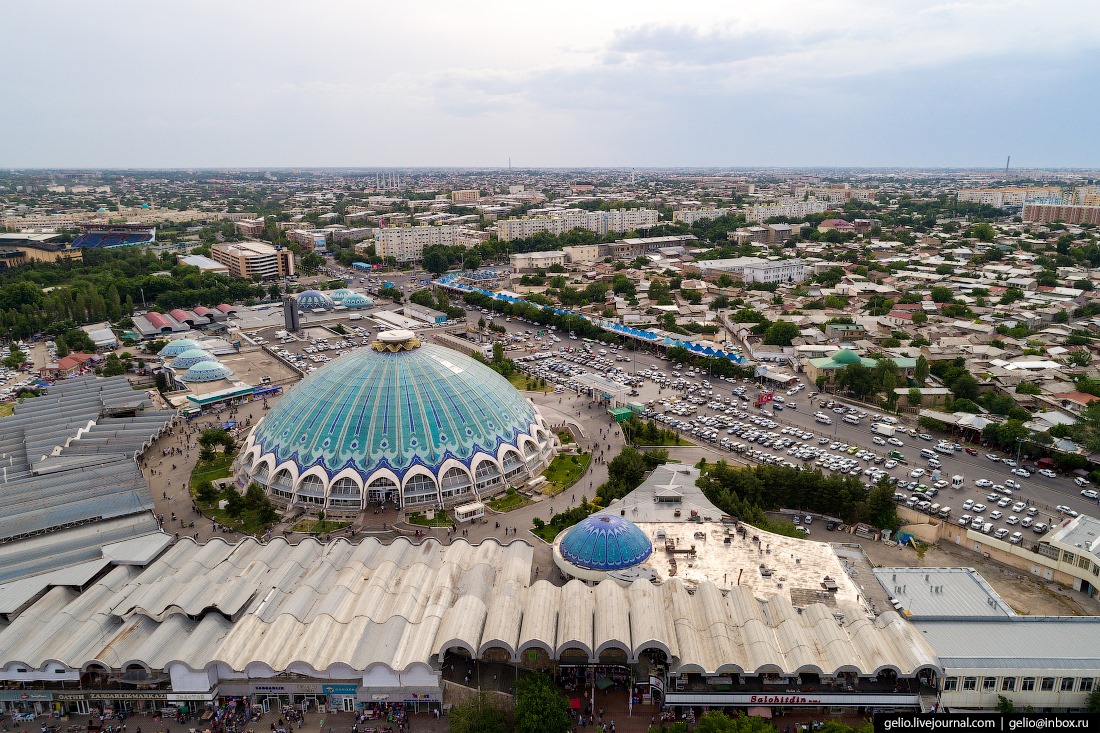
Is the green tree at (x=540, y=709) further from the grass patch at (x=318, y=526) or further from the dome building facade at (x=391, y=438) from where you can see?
the grass patch at (x=318, y=526)

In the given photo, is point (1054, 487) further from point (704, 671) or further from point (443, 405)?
point (443, 405)

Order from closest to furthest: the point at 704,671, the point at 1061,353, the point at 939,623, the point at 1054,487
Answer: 1. the point at 704,671
2. the point at 939,623
3. the point at 1054,487
4. the point at 1061,353

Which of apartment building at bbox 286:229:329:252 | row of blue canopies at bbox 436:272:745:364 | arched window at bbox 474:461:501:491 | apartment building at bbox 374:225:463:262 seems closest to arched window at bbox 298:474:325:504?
arched window at bbox 474:461:501:491

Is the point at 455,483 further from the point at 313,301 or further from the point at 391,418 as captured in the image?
the point at 313,301

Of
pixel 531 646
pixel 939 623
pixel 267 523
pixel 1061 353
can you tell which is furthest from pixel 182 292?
pixel 1061 353

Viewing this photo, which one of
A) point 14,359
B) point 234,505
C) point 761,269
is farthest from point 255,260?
point 234,505

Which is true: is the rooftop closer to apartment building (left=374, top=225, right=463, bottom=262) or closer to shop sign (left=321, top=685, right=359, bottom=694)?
shop sign (left=321, top=685, right=359, bottom=694)
